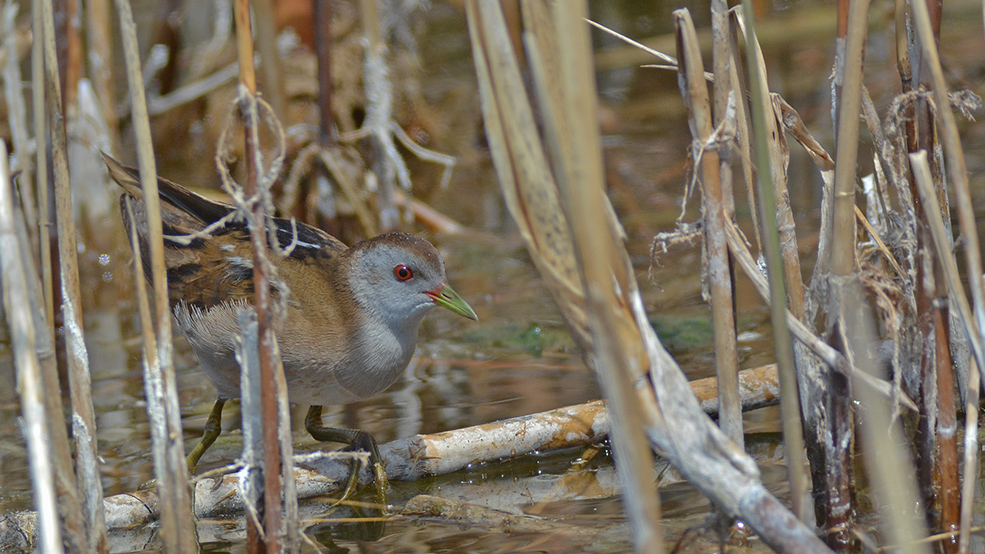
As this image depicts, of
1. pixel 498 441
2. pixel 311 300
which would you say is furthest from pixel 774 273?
pixel 311 300

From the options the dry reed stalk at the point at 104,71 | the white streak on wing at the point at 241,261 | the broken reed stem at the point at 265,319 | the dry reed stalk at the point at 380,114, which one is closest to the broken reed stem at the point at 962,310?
the broken reed stem at the point at 265,319

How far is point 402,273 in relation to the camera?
315 centimetres

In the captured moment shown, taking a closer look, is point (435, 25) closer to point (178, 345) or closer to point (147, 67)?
point (147, 67)

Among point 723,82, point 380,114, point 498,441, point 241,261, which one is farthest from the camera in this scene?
point 380,114

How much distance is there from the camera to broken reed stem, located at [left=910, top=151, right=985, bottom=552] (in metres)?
1.76

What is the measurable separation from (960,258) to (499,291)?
6.47 feet

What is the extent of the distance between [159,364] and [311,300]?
3.92 feet

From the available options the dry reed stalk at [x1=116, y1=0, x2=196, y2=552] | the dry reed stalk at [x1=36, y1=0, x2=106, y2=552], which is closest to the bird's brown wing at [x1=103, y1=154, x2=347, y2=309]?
the dry reed stalk at [x1=36, y1=0, x2=106, y2=552]

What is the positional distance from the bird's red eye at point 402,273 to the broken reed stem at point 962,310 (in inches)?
66.3

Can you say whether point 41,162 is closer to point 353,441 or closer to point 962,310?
point 353,441

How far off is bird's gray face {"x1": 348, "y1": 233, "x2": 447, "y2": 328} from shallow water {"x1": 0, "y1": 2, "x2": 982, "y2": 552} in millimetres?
437

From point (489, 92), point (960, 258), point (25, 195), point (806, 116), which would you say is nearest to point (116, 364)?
point (25, 195)

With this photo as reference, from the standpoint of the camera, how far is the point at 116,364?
408 cm

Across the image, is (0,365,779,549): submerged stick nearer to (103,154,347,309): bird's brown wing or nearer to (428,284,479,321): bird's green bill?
(428,284,479,321): bird's green bill
